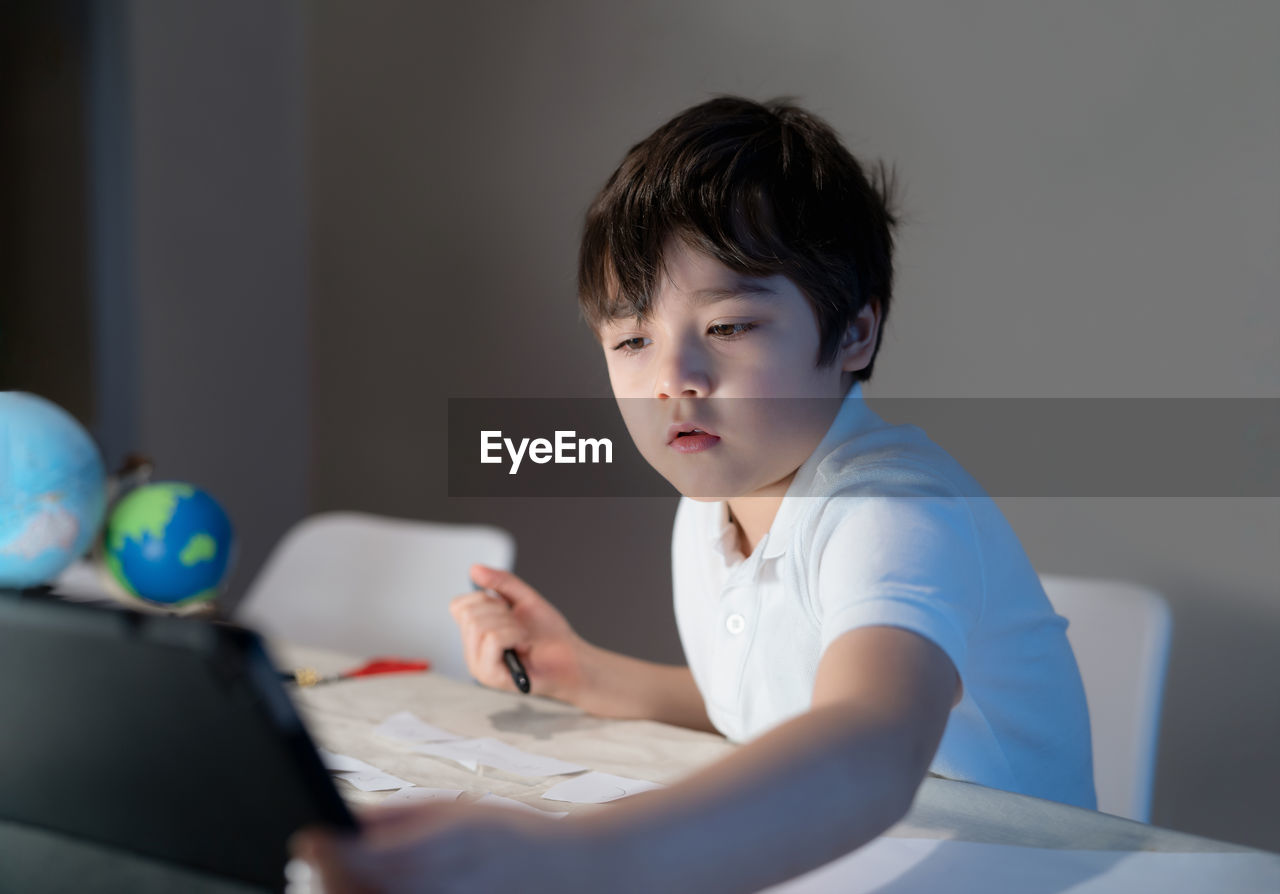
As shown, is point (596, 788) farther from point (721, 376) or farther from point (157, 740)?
point (157, 740)

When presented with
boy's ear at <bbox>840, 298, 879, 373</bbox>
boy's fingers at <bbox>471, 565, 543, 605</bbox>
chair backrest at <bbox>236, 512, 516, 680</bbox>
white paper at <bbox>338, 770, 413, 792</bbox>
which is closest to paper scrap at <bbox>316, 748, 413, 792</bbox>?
white paper at <bbox>338, 770, 413, 792</bbox>

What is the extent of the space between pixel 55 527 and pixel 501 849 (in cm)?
86

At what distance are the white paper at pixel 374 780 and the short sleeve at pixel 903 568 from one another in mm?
336

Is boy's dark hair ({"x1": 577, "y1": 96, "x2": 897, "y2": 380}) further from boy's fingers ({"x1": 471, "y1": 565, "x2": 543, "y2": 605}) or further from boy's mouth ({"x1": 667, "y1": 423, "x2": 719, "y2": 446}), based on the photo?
boy's fingers ({"x1": 471, "y1": 565, "x2": 543, "y2": 605})

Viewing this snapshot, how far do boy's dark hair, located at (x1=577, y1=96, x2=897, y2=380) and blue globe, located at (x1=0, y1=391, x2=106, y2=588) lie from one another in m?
0.56

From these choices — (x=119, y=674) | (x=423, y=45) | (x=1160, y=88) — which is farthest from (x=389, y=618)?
(x=423, y=45)

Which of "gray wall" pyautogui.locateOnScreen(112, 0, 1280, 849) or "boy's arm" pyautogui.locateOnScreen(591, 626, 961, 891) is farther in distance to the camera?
"gray wall" pyautogui.locateOnScreen(112, 0, 1280, 849)

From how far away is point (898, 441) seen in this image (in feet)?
2.61

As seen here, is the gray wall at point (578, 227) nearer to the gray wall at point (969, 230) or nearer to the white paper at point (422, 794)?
the gray wall at point (969, 230)

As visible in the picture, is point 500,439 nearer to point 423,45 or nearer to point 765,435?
point 423,45

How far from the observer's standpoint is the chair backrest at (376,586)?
146 centimetres

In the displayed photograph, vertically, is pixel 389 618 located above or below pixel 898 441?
below

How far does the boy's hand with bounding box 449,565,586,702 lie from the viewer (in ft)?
3.28

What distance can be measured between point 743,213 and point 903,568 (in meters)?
0.31
